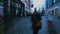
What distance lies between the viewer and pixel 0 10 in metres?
12.7

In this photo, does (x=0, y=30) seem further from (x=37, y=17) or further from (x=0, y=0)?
(x=0, y=0)

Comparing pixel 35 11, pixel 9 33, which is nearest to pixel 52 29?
pixel 9 33

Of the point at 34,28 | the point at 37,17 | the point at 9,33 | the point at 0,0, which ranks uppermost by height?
the point at 0,0

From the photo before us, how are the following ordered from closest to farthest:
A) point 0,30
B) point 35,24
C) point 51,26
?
point 35,24
point 0,30
point 51,26

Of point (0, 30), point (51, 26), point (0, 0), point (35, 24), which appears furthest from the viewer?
point (0, 0)

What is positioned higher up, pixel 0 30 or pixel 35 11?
pixel 35 11

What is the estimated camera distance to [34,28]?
409 cm

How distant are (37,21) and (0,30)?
7.12 feet

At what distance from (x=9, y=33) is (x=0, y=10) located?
19.7 ft

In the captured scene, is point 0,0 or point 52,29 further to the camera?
point 0,0

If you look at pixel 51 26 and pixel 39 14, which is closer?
pixel 39 14

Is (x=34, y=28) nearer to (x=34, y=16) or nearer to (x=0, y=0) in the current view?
(x=34, y=16)

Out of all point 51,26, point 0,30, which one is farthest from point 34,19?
point 51,26

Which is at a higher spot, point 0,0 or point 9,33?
point 0,0
